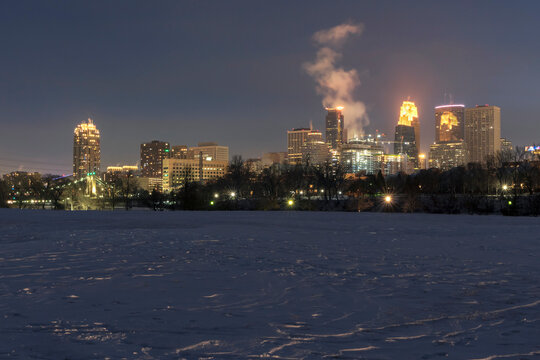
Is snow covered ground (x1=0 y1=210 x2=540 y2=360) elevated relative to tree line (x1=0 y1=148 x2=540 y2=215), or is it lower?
lower

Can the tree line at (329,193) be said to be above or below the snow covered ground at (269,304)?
above

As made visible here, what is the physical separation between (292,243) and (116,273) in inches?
335

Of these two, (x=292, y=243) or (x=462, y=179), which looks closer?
(x=292, y=243)

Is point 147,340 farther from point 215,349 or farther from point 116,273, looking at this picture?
point 116,273

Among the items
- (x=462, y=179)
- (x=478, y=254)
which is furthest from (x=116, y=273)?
(x=462, y=179)

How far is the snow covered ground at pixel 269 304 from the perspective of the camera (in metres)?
5.84

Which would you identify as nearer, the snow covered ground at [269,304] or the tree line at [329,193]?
the snow covered ground at [269,304]

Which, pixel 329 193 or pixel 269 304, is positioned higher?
pixel 329 193

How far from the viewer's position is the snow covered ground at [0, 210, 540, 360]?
19.1 feet

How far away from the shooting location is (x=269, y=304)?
8062 mm

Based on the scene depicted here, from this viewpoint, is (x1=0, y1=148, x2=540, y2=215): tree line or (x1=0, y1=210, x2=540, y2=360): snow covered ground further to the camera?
(x1=0, y1=148, x2=540, y2=215): tree line

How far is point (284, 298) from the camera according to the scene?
8508 millimetres

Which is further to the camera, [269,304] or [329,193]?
[329,193]

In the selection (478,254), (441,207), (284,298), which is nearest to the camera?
(284,298)
